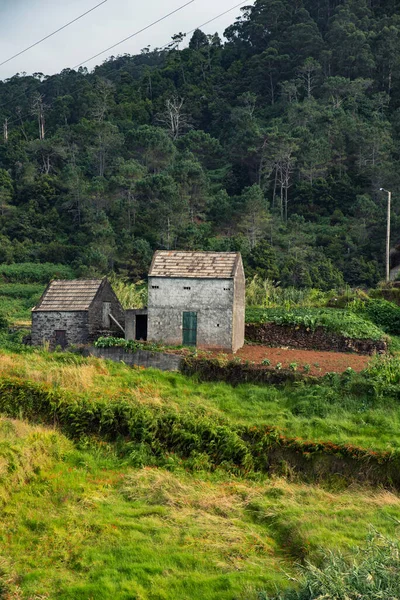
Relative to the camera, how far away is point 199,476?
1598cm

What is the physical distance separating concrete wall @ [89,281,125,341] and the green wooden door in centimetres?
449

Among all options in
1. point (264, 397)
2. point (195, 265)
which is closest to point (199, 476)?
point (264, 397)

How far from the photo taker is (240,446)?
16625mm

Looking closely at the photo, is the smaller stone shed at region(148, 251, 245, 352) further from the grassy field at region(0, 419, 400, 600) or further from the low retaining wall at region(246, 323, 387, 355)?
the grassy field at region(0, 419, 400, 600)

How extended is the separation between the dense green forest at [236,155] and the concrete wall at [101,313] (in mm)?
15283

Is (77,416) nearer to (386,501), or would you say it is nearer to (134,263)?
(386,501)

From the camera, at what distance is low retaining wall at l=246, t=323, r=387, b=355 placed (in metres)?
25.0

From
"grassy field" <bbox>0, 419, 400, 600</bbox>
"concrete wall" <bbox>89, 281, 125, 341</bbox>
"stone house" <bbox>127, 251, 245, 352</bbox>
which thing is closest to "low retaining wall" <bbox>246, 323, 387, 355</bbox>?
"stone house" <bbox>127, 251, 245, 352</bbox>

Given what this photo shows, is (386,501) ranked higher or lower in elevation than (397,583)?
lower

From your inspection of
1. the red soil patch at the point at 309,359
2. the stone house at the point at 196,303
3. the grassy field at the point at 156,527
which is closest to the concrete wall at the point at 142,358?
the red soil patch at the point at 309,359

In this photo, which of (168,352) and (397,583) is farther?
(168,352)

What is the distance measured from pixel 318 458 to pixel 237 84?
276ft

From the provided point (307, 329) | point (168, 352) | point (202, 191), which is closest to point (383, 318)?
point (307, 329)

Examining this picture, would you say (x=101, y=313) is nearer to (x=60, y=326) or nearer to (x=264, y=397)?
(x=60, y=326)
